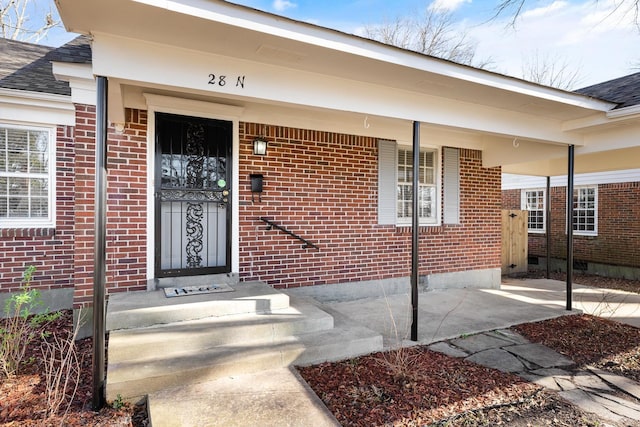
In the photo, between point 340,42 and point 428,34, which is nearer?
point 340,42

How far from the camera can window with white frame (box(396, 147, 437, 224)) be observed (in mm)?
6422

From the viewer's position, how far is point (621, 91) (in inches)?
210

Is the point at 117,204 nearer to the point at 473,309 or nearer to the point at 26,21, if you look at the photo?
the point at 473,309

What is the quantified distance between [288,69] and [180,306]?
260 centimetres

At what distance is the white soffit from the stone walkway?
2.93 metres

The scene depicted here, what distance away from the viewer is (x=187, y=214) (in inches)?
180

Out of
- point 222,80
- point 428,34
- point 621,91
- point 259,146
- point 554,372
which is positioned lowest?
point 554,372

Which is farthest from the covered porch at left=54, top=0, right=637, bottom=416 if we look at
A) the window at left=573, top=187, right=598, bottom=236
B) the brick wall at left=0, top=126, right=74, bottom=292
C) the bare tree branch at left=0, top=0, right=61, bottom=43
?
the bare tree branch at left=0, top=0, right=61, bottom=43

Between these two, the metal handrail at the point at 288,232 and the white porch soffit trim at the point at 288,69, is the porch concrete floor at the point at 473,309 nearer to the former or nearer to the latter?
the metal handrail at the point at 288,232

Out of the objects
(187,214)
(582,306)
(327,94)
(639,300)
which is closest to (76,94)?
(187,214)

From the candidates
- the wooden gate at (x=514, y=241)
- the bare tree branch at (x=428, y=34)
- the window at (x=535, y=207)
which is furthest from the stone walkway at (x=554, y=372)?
the bare tree branch at (x=428, y=34)

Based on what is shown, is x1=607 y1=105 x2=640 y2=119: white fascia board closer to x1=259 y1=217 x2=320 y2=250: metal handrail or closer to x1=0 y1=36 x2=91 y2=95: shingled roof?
x1=259 y1=217 x2=320 y2=250: metal handrail

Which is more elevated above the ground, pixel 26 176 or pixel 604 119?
pixel 604 119

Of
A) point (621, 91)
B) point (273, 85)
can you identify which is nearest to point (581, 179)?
point (621, 91)
